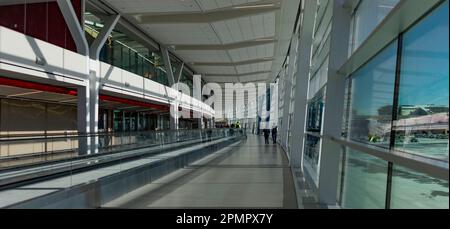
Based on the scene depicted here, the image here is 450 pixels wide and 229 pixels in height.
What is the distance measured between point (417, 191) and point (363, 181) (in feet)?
6.34

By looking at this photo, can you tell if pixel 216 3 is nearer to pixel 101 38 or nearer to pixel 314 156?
pixel 101 38

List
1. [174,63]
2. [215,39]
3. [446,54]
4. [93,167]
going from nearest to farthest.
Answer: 1. [446,54]
2. [93,167]
3. [215,39]
4. [174,63]

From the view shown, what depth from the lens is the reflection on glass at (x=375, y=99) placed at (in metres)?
4.25

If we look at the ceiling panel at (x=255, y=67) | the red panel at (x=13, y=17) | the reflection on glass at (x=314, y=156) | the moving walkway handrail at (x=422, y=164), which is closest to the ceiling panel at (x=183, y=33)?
the red panel at (x=13, y=17)

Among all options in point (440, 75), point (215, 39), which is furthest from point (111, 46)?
point (440, 75)

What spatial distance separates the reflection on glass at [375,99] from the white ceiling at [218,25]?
1470 centimetres

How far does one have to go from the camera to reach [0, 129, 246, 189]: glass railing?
884 centimetres

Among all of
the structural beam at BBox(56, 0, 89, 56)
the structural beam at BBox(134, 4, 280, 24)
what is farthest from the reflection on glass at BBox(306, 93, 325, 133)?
the structural beam at BBox(56, 0, 89, 56)

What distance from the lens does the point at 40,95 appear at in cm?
1873

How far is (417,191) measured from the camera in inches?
138

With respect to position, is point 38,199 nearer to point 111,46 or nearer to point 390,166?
point 390,166

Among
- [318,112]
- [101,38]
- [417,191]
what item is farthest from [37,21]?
[417,191]
